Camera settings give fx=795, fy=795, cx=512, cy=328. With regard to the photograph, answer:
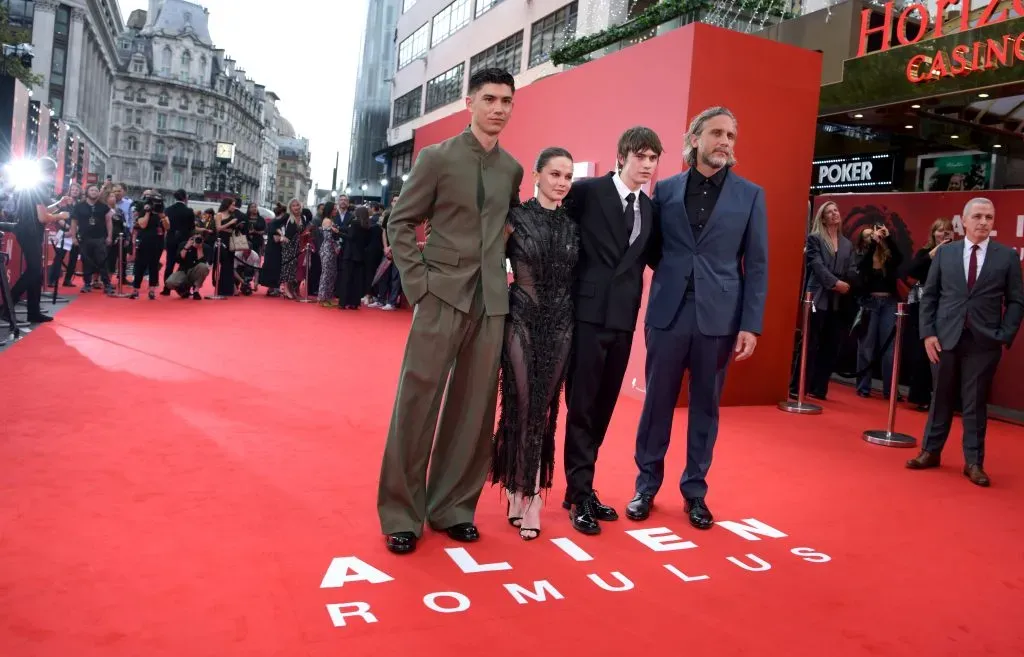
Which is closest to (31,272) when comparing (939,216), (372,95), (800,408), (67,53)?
(800,408)

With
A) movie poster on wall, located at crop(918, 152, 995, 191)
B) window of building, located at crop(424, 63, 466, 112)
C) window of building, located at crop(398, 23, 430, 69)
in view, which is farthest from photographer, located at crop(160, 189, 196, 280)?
window of building, located at crop(398, 23, 430, 69)

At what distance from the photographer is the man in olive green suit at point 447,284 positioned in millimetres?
3047

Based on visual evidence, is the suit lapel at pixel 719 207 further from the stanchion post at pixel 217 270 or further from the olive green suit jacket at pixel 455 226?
the stanchion post at pixel 217 270

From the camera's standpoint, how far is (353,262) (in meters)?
12.7

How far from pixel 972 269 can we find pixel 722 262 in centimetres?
226

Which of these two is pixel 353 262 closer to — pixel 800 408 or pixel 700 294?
pixel 800 408

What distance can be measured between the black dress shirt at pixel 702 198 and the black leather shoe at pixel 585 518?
1305 millimetres

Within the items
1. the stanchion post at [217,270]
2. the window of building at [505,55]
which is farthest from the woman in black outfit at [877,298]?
the window of building at [505,55]

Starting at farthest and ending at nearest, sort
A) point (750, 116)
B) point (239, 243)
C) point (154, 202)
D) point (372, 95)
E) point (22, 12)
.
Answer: point (22, 12) < point (372, 95) < point (239, 243) < point (154, 202) < point (750, 116)

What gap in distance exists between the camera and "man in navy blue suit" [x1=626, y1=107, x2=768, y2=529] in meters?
3.55

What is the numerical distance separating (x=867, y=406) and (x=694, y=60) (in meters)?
3.57

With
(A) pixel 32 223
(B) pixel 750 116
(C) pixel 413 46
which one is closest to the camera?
(B) pixel 750 116

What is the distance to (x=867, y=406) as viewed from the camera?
7402mm

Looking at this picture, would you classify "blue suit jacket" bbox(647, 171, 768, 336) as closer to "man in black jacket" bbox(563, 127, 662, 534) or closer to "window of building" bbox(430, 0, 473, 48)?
"man in black jacket" bbox(563, 127, 662, 534)
